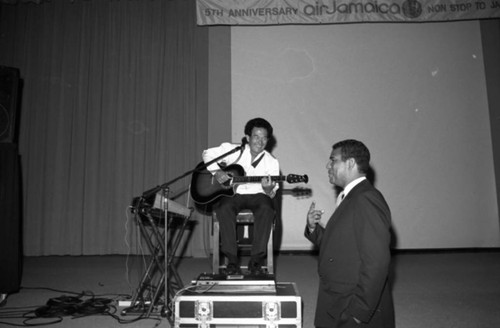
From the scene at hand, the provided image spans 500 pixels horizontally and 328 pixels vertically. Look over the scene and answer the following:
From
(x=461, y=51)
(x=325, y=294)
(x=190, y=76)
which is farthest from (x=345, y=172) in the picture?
(x=461, y=51)

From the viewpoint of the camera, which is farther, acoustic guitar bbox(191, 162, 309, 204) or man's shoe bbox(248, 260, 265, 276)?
acoustic guitar bbox(191, 162, 309, 204)

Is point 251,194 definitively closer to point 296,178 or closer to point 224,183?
point 224,183

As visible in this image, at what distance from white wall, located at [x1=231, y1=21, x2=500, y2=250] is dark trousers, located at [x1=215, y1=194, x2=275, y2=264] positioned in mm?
2000

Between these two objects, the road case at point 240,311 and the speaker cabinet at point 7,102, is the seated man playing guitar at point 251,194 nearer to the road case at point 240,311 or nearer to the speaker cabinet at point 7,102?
the road case at point 240,311

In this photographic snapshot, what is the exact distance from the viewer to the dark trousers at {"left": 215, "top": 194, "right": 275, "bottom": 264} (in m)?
2.93

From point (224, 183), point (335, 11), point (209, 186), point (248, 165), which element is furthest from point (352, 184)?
point (335, 11)

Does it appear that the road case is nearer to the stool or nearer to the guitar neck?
the stool

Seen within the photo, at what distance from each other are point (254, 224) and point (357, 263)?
1531 mm

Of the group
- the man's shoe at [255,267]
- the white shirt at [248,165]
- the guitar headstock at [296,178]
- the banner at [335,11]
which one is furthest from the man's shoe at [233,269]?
the banner at [335,11]

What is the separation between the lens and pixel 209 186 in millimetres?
3373

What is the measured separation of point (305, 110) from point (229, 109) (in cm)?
107

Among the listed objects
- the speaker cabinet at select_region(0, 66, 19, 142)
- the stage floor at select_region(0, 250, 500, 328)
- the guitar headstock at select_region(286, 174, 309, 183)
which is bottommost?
the stage floor at select_region(0, 250, 500, 328)

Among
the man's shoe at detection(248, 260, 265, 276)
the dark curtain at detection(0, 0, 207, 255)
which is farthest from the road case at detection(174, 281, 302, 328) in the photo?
the dark curtain at detection(0, 0, 207, 255)

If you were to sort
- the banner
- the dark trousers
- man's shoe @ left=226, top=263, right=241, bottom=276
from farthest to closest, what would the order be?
the banner → the dark trousers → man's shoe @ left=226, top=263, right=241, bottom=276
